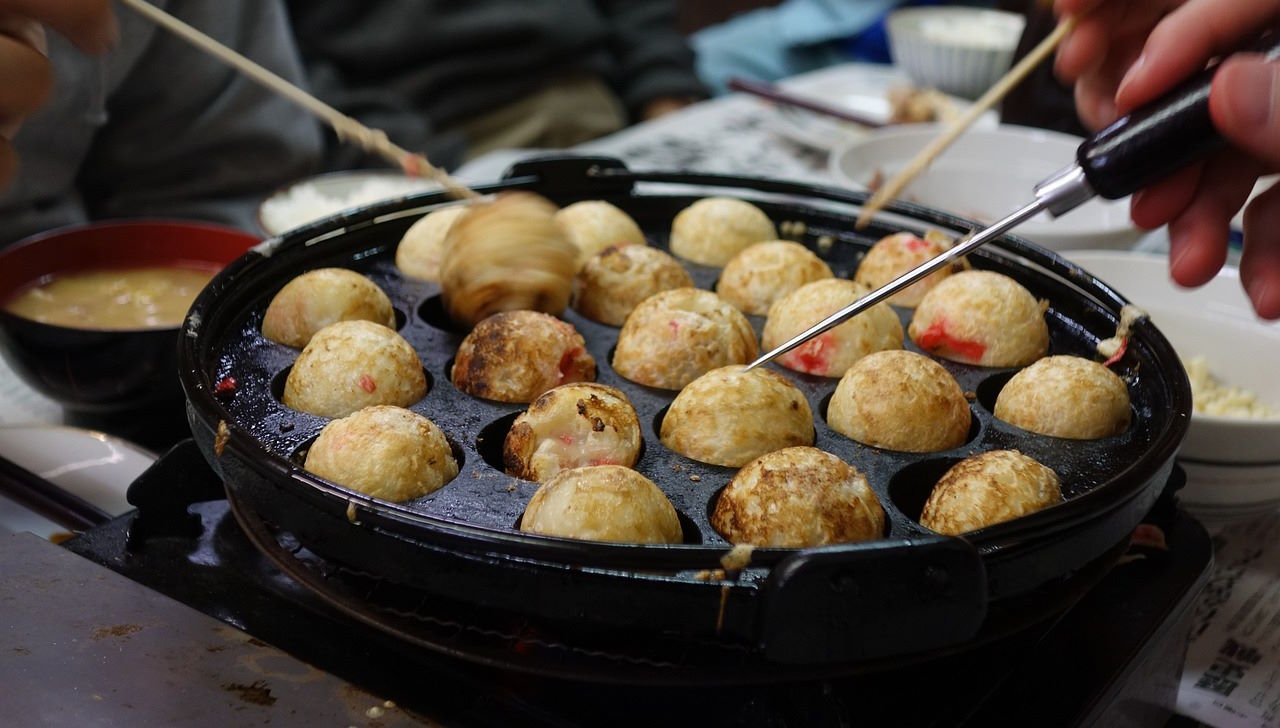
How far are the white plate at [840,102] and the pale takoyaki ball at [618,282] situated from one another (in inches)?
84.2

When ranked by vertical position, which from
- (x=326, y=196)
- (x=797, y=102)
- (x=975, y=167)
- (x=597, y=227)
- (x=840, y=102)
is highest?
(x=597, y=227)

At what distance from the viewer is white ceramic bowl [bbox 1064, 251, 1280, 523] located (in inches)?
72.4

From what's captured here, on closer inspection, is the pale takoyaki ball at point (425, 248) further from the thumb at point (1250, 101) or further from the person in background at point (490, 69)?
the person in background at point (490, 69)

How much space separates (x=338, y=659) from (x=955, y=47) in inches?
167

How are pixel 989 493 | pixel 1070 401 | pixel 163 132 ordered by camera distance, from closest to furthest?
pixel 989 493, pixel 1070 401, pixel 163 132

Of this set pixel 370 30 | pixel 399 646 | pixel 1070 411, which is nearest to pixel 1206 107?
pixel 1070 411

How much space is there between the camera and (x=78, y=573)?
57.0 inches

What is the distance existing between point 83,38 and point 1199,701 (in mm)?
2182

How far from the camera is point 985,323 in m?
1.91

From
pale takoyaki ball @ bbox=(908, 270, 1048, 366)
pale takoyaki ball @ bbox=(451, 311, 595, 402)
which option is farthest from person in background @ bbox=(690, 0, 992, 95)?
pale takoyaki ball @ bbox=(451, 311, 595, 402)

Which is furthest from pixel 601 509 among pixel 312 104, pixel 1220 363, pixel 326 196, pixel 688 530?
pixel 326 196

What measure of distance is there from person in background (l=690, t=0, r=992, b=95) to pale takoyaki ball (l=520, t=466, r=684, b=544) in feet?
16.1

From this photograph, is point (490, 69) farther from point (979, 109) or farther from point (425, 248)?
point (979, 109)

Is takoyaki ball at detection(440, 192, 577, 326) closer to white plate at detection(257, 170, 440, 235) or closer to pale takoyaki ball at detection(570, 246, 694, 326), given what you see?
pale takoyaki ball at detection(570, 246, 694, 326)
